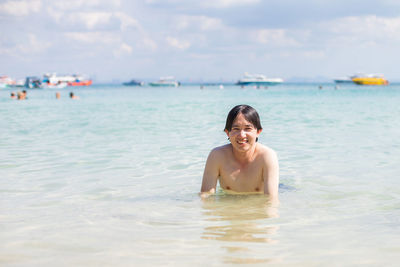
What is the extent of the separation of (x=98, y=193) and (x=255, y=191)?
1.96 meters

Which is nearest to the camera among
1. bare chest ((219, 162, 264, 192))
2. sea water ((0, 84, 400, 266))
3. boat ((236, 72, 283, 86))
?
sea water ((0, 84, 400, 266))

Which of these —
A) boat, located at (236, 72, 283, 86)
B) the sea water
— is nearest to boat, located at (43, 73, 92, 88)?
boat, located at (236, 72, 283, 86)

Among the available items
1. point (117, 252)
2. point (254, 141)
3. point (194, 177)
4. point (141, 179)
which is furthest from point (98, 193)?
point (117, 252)

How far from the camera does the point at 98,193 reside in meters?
5.80

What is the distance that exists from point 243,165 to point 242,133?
56cm

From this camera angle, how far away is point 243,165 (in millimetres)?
5141

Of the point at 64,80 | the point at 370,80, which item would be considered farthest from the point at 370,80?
the point at 64,80

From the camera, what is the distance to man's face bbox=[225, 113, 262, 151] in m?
4.66

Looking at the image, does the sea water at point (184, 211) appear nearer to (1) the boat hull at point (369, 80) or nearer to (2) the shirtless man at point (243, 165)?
(2) the shirtless man at point (243, 165)

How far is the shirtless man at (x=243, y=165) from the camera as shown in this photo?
4779mm

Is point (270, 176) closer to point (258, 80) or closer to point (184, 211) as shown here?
point (184, 211)

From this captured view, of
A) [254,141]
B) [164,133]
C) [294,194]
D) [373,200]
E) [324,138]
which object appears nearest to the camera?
[254,141]

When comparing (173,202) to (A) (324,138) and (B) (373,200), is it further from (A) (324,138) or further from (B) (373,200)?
(A) (324,138)

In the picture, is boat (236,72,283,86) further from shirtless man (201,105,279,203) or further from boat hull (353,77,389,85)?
shirtless man (201,105,279,203)
